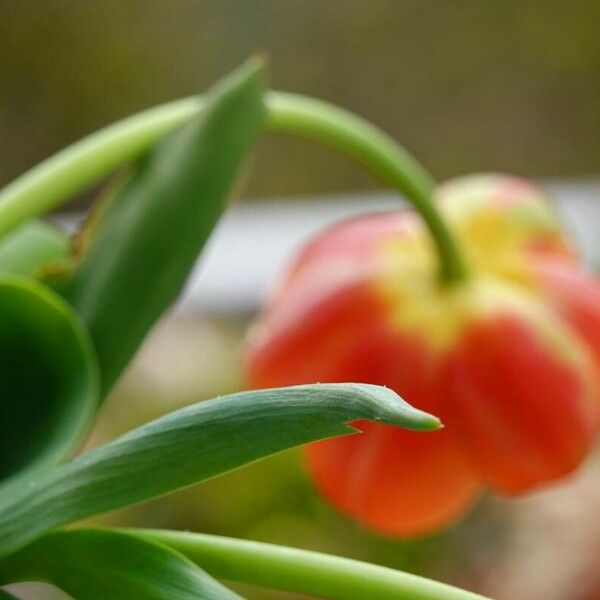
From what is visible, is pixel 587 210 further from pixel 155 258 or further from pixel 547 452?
pixel 155 258

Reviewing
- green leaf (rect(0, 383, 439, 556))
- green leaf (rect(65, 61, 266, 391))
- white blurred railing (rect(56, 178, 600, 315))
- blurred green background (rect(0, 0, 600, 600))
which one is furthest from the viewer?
blurred green background (rect(0, 0, 600, 600))

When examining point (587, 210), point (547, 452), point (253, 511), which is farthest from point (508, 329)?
point (587, 210)

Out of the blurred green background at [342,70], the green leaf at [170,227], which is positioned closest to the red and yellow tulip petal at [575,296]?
the green leaf at [170,227]

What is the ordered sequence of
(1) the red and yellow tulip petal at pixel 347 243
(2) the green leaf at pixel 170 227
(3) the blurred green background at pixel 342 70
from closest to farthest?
(2) the green leaf at pixel 170 227
(1) the red and yellow tulip petal at pixel 347 243
(3) the blurred green background at pixel 342 70

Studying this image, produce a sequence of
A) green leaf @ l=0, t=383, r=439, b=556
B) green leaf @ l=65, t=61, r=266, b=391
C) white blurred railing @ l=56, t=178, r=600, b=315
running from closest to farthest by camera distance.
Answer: green leaf @ l=0, t=383, r=439, b=556 → green leaf @ l=65, t=61, r=266, b=391 → white blurred railing @ l=56, t=178, r=600, b=315

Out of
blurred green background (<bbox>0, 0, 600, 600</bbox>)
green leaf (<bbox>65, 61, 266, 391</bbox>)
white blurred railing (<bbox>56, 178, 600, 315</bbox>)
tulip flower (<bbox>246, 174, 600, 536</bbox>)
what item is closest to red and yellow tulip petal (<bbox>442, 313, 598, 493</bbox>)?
tulip flower (<bbox>246, 174, 600, 536</bbox>)

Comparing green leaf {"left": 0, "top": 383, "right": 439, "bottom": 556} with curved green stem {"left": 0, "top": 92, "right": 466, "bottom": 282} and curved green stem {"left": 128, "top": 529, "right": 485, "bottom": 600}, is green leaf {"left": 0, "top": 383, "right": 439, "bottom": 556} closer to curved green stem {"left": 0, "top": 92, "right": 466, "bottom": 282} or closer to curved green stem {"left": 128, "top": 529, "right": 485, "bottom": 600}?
curved green stem {"left": 128, "top": 529, "right": 485, "bottom": 600}

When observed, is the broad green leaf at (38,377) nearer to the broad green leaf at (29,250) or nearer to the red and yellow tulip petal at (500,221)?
the broad green leaf at (29,250)
